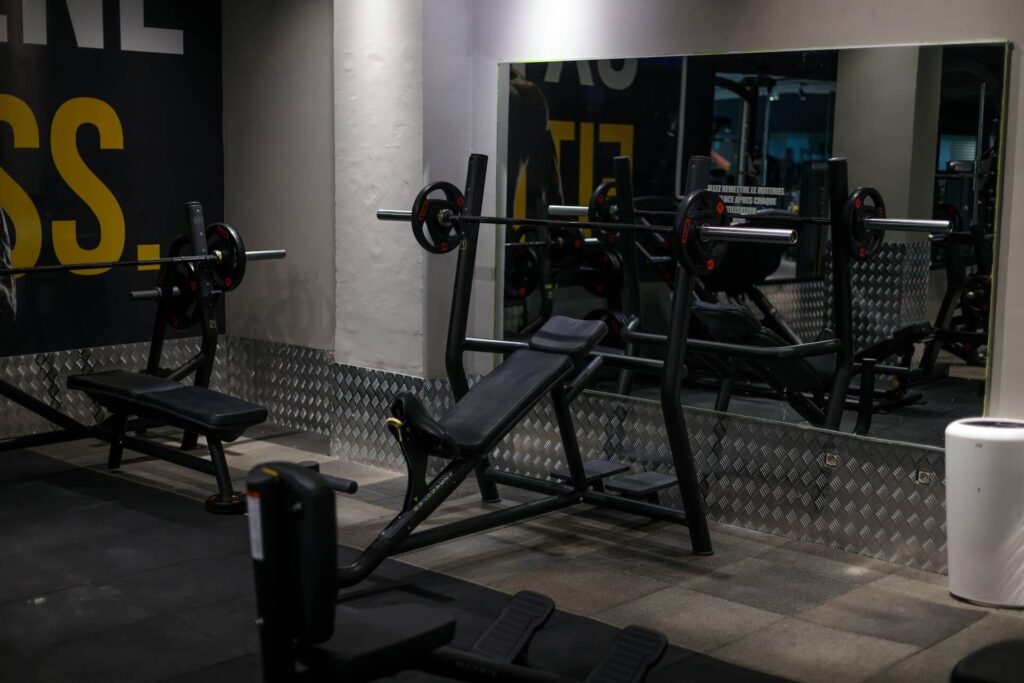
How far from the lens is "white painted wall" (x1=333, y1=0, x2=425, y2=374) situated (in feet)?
18.9

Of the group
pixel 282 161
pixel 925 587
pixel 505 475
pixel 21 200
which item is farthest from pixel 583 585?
pixel 21 200

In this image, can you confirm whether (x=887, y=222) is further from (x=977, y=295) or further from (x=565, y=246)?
(x=565, y=246)

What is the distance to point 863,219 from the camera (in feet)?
16.1

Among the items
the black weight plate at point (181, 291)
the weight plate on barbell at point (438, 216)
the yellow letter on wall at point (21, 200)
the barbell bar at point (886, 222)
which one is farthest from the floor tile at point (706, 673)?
the yellow letter on wall at point (21, 200)

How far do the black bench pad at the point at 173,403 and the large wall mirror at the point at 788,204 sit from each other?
4.90 feet

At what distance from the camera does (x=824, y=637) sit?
390cm

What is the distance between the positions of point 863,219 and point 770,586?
157 centimetres

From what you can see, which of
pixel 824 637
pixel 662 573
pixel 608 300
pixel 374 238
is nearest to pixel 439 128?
pixel 374 238

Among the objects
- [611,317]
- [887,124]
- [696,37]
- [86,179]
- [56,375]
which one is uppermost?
[696,37]

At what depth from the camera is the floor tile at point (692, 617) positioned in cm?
388

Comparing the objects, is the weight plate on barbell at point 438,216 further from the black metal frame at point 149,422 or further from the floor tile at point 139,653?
the floor tile at point 139,653

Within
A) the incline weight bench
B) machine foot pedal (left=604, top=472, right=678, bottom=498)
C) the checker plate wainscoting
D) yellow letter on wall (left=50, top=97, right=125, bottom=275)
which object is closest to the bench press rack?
yellow letter on wall (left=50, top=97, right=125, bottom=275)

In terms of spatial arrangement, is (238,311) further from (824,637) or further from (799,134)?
(824,637)

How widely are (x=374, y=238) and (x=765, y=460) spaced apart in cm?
226
